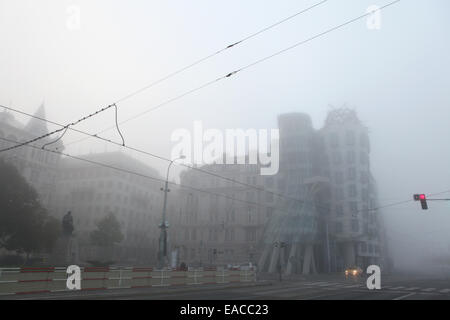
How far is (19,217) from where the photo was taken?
1774 inches

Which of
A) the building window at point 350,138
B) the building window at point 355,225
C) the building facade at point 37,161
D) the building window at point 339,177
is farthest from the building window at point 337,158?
the building facade at point 37,161

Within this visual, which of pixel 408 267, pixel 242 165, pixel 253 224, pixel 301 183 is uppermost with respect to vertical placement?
pixel 242 165

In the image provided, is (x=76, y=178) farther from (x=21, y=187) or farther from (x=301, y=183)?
(x=301, y=183)

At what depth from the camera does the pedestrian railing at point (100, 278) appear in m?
16.7

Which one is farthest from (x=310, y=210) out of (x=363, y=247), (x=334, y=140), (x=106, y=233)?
(x=106, y=233)

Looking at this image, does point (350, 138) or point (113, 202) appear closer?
point (350, 138)

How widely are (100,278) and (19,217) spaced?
3103 centimetres

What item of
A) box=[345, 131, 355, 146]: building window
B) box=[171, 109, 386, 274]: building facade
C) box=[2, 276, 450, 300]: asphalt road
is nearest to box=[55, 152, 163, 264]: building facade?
box=[171, 109, 386, 274]: building facade

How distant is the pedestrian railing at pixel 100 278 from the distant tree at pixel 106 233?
160ft

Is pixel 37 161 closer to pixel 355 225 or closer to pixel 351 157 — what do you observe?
pixel 351 157

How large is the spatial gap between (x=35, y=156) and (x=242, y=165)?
170ft
